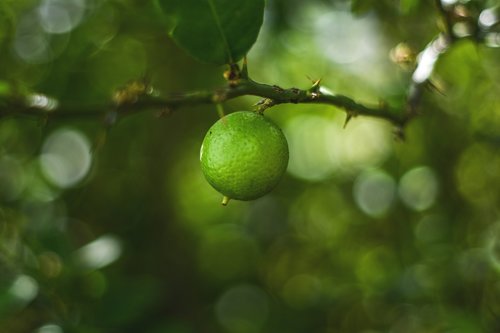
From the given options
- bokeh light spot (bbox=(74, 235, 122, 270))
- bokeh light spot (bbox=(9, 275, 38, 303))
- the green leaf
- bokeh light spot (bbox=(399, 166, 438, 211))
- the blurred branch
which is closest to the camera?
the blurred branch

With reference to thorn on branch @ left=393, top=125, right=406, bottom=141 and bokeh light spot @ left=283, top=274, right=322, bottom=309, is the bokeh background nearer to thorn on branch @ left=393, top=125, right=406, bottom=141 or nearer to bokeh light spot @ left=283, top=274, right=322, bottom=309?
bokeh light spot @ left=283, top=274, right=322, bottom=309

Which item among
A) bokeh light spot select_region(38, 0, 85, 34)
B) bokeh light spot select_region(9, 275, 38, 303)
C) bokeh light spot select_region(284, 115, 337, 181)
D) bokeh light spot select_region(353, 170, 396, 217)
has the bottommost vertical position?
bokeh light spot select_region(284, 115, 337, 181)

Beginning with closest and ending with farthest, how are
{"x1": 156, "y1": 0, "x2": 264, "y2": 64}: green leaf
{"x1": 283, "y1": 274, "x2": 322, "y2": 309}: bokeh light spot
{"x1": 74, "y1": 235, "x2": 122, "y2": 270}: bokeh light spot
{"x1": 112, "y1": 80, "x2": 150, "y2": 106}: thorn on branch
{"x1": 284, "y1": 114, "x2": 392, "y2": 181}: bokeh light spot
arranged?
{"x1": 156, "y1": 0, "x2": 264, "y2": 64}: green leaf < {"x1": 112, "y1": 80, "x2": 150, "y2": 106}: thorn on branch < {"x1": 74, "y1": 235, "x2": 122, "y2": 270}: bokeh light spot < {"x1": 283, "y1": 274, "x2": 322, "y2": 309}: bokeh light spot < {"x1": 284, "y1": 114, "x2": 392, "y2": 181}: bokeh light spot

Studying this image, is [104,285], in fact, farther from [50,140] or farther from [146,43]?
[146,43]

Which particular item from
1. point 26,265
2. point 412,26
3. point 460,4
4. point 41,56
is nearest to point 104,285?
point 26,265

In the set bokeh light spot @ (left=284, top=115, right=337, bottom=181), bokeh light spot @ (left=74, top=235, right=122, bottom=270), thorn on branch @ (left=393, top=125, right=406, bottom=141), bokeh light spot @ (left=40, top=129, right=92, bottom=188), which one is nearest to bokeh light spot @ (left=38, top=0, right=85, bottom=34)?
bokeh light spot @ (left=40, top=129, right=92, bottom=188)

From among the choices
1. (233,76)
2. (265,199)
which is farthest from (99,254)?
(265,199)

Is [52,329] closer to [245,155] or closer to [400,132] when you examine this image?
[245,155]
